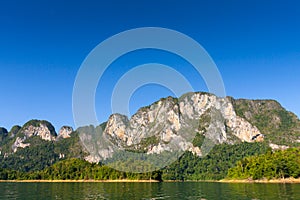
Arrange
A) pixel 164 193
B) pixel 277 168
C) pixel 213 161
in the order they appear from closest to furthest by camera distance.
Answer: pixel 164 193, pixel 277 168, pixel 213 161

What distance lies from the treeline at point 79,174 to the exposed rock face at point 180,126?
41.8m

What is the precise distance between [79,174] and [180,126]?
8157 cm

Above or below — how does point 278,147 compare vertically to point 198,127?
below

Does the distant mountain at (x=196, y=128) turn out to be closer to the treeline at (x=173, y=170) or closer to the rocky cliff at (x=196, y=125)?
the rocky cliff at (x=196, y=125)

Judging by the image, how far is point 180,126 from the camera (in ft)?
586

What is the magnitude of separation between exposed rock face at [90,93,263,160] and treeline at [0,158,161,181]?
4179 centimetres

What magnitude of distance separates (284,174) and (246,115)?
420ft

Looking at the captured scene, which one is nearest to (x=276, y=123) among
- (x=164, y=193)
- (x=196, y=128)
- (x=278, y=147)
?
(x=278, y=147)

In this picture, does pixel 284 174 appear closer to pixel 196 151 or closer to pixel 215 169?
pixel 215 169

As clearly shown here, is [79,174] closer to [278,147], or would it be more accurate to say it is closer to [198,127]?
[198,127]

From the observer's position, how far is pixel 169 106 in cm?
18200

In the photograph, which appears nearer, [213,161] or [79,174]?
[79,174]

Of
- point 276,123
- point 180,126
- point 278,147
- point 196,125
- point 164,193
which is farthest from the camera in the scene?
point 276,123

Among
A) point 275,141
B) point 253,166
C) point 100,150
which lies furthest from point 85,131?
point 275,141
